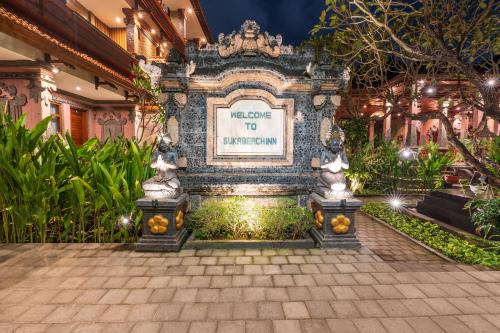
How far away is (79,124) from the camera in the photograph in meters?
14.7

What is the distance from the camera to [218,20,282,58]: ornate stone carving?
207 inches

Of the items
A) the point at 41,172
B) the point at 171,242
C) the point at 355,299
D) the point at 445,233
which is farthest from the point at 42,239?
the point at 445,233

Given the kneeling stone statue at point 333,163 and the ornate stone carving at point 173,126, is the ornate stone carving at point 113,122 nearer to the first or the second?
the ornate stone carving at point 173,126

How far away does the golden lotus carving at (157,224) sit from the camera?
4.20 m

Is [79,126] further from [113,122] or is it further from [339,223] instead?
[339,223]

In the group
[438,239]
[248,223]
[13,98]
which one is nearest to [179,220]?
[248,223]

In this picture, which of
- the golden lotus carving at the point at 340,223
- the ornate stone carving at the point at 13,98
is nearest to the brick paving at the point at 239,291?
Answer: the golden lotus carving at the point at 340,223

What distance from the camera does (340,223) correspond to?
4336 mm

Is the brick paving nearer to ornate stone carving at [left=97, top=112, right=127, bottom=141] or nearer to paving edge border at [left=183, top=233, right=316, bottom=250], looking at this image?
paving edge border at [left=183, top=233, right=316, bottom=250]

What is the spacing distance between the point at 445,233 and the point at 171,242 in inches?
204

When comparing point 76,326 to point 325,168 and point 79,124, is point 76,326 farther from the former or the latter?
point 79,124

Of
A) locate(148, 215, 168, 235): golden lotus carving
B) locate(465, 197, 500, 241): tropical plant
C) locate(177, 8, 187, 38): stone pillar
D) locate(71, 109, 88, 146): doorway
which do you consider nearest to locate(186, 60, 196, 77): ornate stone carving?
locate(148, 215, 168, 235): golden lotus carving

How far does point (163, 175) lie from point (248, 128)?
75.2 inches

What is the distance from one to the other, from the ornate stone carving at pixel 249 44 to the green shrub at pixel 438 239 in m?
4.40
